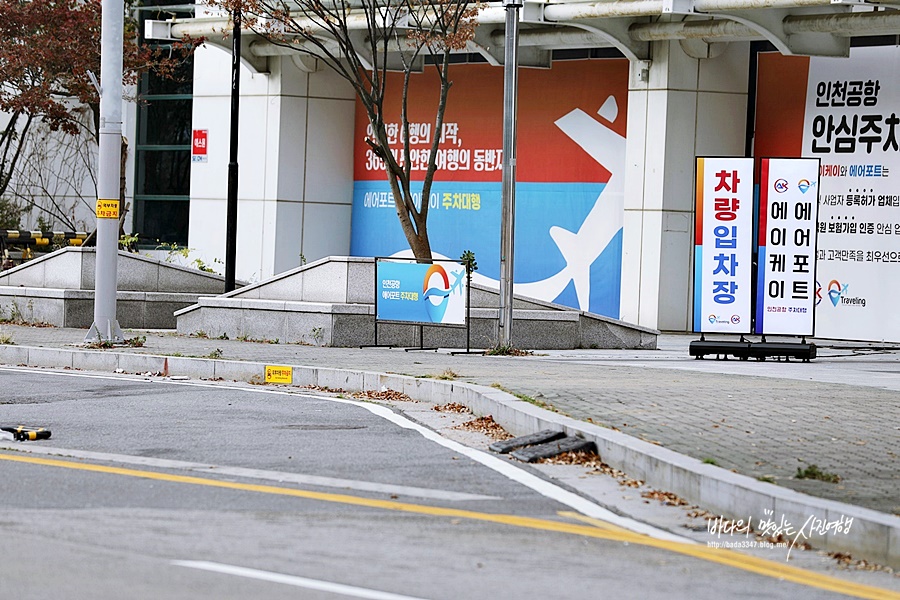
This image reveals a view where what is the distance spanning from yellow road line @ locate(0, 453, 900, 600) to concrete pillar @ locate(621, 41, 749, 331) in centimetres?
1679

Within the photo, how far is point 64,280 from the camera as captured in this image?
78.4ft

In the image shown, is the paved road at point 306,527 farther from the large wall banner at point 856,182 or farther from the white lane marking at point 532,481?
the large wall banner at point 856,182

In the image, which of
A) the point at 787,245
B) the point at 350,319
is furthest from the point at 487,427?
the point at 350,319

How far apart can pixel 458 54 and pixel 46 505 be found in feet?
74.5

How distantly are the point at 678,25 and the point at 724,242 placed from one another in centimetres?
668

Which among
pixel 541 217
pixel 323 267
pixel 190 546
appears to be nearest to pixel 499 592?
pixel 190 546

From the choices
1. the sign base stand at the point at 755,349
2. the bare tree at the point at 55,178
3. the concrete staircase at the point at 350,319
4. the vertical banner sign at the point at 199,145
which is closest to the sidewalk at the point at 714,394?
the sign base stand at the point at 755,349

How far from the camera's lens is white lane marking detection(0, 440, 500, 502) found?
28.4ft

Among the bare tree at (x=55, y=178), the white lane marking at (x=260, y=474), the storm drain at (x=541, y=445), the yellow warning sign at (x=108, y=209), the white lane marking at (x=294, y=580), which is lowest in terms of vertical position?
the white lane marking at (x=260, y=474)

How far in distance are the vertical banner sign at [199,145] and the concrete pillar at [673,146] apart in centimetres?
1048

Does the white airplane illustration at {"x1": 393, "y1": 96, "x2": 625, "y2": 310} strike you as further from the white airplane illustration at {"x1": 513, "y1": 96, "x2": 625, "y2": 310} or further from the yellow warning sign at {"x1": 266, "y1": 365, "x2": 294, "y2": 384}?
the yellow warning sign at {"x1": 266, "y1": 365, "x2": 294, "y2": 384}

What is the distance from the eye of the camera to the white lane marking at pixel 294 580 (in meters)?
5.97

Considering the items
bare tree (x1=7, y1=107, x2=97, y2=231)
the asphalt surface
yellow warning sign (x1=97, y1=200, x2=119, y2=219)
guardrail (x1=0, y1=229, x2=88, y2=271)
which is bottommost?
the asphalt surface

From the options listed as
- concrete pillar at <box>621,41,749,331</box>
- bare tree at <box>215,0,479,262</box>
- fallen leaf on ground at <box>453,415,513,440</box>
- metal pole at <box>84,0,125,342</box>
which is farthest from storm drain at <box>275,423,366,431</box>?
concrete pillar at <box>621,41,749,331</box>
